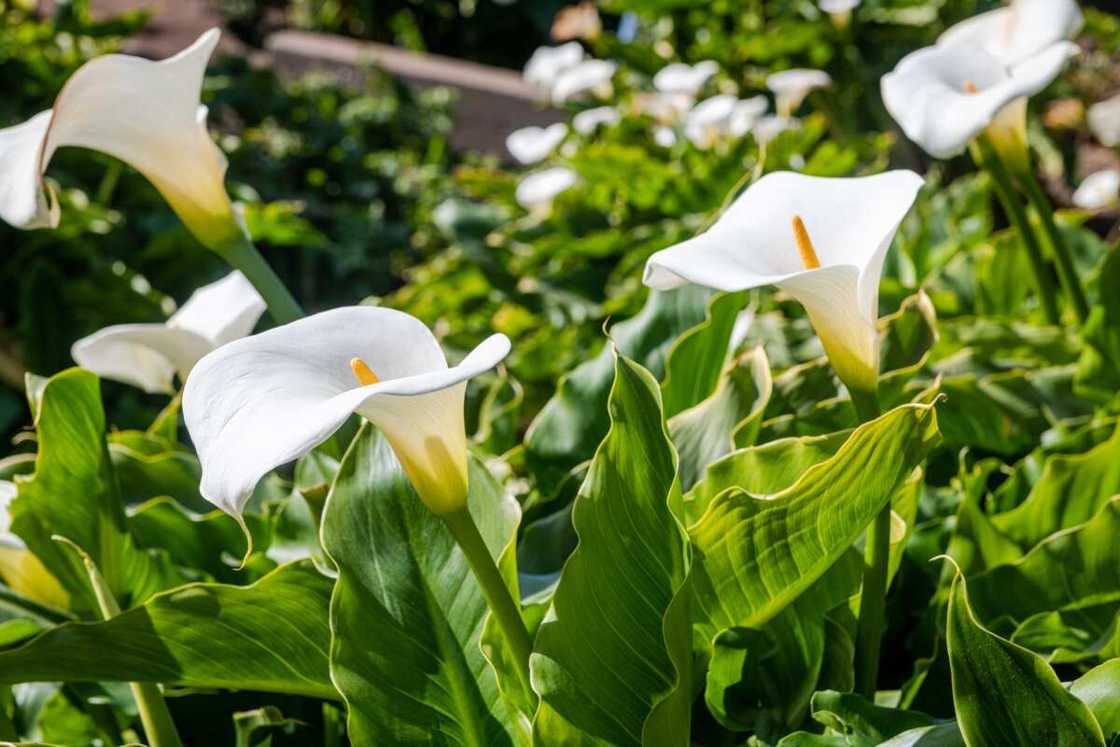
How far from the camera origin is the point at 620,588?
0.56m

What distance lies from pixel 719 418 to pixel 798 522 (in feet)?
0.67

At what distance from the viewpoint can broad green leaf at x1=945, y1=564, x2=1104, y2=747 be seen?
48 centimetres

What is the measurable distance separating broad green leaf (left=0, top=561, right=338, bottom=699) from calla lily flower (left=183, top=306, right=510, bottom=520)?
0.44 ft

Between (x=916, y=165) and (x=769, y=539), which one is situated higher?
(x=769, y=539)

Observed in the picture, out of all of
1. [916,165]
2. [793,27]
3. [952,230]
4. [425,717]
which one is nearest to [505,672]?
[425,717]

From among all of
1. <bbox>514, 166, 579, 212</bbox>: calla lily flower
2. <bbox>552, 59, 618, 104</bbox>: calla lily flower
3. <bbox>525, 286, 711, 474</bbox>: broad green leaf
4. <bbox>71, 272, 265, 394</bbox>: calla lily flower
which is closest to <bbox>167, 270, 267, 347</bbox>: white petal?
<bbox>71, 272, 265, 394</bbox>: calla lily flower

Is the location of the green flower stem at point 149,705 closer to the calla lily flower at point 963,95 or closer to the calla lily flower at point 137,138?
the calla lily flower at point 137,138

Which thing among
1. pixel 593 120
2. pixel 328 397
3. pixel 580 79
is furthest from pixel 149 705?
pixel 580 79

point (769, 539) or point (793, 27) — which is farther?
point (793, 27)

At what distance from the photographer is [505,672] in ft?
1.93

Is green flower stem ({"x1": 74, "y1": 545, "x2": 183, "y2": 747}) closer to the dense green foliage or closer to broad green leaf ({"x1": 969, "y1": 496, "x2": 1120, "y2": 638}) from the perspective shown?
the dense green foliage

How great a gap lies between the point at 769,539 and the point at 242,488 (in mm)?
259

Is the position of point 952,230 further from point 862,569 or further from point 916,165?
point 916,165

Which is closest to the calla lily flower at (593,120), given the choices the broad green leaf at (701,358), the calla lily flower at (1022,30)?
the calla lily flower at (1022,30)
